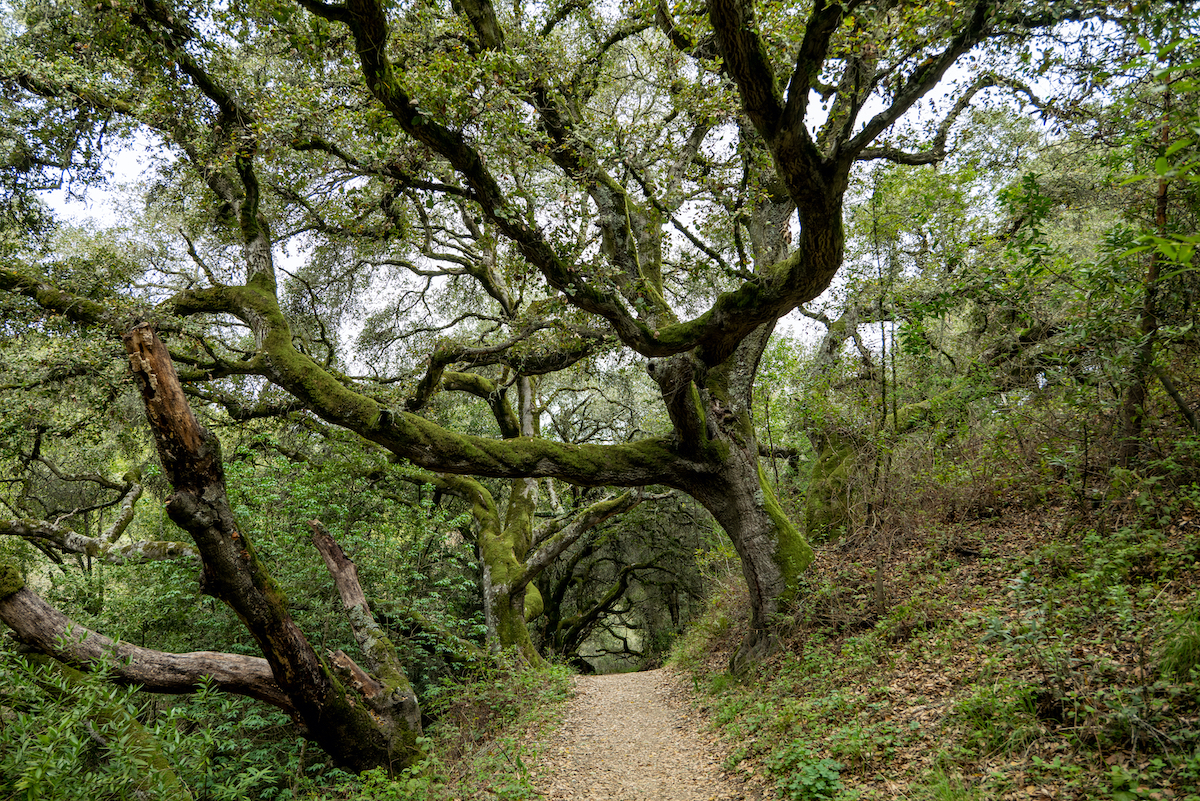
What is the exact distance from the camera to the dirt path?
486 cm

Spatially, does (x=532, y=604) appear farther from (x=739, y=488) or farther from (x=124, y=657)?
(x=124, y=657)

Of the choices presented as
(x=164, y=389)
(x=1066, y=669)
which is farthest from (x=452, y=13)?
(x=1066, y=669)

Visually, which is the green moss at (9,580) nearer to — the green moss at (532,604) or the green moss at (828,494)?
the green moss at (532,604)

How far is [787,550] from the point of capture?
693cm

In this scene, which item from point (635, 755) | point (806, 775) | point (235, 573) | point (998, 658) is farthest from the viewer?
point (635, 755)

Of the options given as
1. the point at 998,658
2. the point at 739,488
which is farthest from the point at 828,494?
the point at 998,658

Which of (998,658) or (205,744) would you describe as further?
(998,658)

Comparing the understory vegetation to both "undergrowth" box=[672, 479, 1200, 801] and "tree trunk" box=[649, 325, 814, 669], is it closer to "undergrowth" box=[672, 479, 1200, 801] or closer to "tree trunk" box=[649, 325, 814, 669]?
"undergrowth" box=[672, 479, 1200, 801]

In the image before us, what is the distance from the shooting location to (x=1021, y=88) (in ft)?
19.5

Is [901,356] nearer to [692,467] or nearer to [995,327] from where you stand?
[995,327]

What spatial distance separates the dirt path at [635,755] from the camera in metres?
4.86

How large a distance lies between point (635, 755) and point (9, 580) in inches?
219

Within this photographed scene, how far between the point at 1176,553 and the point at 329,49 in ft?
28.6

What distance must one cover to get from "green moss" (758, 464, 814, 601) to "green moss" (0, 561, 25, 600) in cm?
699
